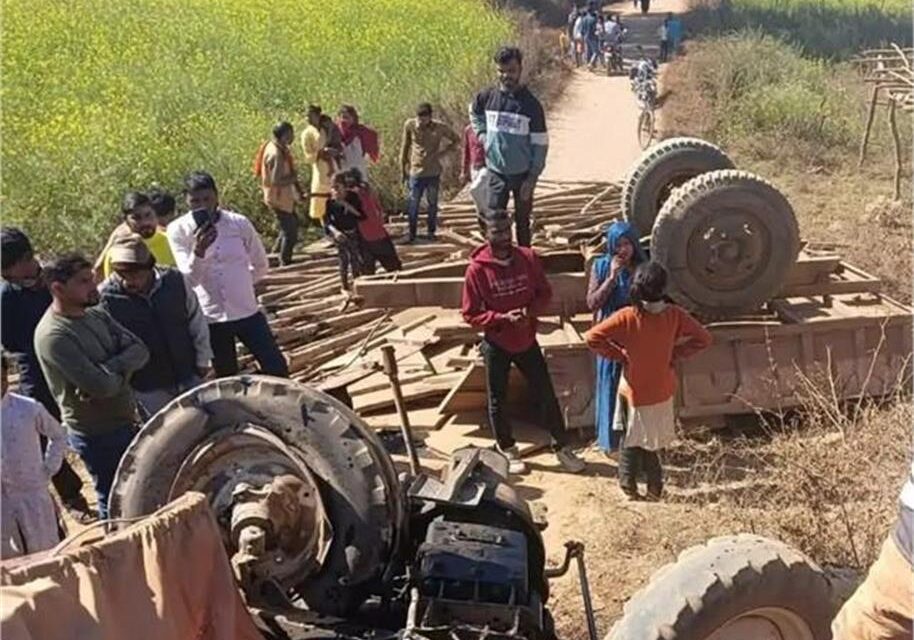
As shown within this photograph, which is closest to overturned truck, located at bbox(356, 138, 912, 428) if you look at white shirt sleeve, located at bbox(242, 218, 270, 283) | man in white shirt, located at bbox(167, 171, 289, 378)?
white shirt sleeve, located at bbox(242, 218, 270, 283)

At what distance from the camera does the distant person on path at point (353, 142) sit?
11.9 metres

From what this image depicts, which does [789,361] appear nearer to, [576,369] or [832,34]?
[576,369]

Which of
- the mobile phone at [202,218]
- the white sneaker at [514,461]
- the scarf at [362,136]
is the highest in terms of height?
the mobile phone at [202,218]

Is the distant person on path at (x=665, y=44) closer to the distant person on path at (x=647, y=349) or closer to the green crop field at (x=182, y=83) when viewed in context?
the green crop field at (x=182, y=83)

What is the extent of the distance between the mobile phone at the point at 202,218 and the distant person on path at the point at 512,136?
117 inches

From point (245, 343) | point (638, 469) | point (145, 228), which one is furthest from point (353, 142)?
point (638, 469)

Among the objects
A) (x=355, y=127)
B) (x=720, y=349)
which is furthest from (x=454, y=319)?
(x=355, y=127)

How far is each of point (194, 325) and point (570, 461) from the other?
8.45ft

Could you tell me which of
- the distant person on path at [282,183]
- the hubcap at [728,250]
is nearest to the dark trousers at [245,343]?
the hubcap at [728,250]

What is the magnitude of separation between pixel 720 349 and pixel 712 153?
1657 mm

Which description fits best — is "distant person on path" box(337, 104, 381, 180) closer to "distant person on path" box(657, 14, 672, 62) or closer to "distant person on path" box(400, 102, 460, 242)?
"distant person on path" box(400, 102, 460, 242)

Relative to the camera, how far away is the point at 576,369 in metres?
7.50

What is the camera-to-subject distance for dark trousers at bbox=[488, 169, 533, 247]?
913 centimetres

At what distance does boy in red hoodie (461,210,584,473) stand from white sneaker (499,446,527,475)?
44 cm
